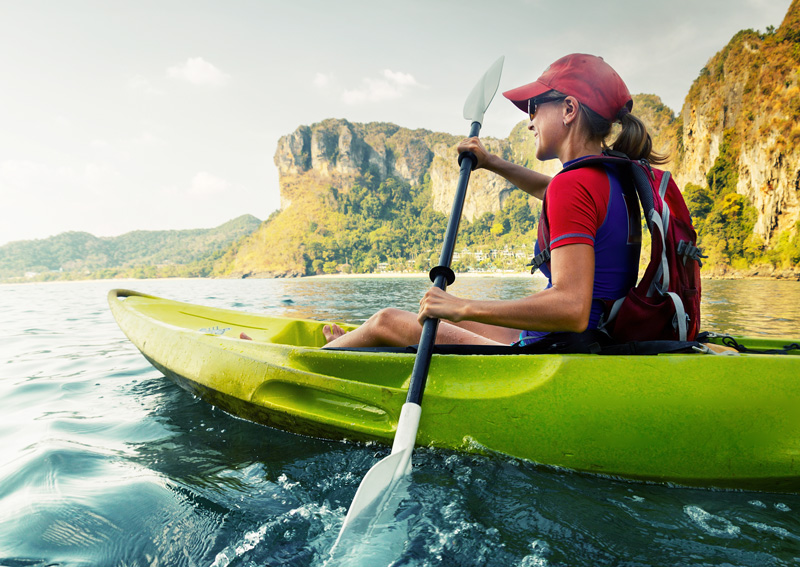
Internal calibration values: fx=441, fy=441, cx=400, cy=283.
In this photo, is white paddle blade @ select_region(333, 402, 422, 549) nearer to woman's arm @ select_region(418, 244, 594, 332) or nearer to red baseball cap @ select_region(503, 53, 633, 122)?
woman's arm @ select_region(418, 244, 594, 332)

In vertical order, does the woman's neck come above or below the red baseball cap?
below

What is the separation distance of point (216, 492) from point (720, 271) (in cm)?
4128

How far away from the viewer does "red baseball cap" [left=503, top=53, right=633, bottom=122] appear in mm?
1749

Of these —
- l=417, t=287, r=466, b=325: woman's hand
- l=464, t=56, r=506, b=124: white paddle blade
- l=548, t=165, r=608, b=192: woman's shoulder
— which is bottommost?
l=417, t=287, r=466, b=325: woman's hand

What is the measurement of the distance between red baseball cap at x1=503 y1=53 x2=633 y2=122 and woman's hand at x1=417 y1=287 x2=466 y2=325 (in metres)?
0.95

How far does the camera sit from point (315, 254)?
9700 centimetres

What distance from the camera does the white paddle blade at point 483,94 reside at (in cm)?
350

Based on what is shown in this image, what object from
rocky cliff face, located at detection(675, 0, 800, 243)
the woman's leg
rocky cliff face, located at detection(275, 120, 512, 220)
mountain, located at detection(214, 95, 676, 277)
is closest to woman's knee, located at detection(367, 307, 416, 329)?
the woman's leg

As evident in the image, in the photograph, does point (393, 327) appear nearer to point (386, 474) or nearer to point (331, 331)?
point (386, 474)

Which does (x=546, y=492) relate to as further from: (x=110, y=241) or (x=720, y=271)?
(x=110, y=241)

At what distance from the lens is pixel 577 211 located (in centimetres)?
154

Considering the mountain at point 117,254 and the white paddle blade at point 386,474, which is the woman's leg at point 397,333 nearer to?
the white paddle blade at point 386,474

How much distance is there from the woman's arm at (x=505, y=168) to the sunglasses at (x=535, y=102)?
0.72 metres

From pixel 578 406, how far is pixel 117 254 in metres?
161
